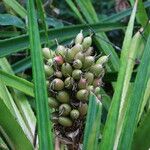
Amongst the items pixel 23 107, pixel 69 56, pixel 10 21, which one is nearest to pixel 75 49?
pixel 69 56

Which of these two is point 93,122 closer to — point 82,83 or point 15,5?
point 82,83

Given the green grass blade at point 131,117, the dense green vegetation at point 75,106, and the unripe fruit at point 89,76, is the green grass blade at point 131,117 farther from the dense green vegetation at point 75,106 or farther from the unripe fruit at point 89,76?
the unripe fruit at point 89,76

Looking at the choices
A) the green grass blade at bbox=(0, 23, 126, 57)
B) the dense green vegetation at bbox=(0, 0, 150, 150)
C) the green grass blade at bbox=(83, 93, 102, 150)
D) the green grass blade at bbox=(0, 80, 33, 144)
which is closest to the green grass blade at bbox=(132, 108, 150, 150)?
the dense green vegetation at bbox=(0, 0, 150, 150)

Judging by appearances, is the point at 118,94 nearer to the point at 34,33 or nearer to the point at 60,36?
the point at 34,33

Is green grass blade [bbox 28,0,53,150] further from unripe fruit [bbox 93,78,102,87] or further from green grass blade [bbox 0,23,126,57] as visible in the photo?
green grass blade [bbox 0,23,126,57]

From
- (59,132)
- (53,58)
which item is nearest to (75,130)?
(59,132)

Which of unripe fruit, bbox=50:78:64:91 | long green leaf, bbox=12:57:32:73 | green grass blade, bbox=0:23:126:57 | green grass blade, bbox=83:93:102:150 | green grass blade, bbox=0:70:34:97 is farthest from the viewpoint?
long green leaf, bbox=12:57:32:73
